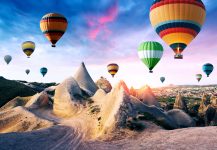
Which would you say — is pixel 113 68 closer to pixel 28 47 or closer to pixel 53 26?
pixel 28 47

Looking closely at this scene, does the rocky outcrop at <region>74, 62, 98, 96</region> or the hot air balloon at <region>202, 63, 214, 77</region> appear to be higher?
the hot air balloon at <region>202, 63, 214, 77</region>

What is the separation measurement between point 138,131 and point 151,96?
132 feet

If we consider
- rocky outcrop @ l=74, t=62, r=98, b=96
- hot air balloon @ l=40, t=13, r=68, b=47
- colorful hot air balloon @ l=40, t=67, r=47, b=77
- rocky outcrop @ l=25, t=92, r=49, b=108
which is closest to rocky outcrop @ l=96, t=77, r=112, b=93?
rocky outcrop @ l=74, t=62, r=98, b=96

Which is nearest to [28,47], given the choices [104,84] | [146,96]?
[104,84]

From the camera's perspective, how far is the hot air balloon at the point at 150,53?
67.4m

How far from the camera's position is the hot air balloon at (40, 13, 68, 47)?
7594cm

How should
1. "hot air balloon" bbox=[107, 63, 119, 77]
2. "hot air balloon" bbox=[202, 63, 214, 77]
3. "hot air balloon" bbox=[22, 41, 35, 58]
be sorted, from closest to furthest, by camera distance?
1. "hot air balloon" bbox=[22, 41, 35, 58]
2. "hot air balloon" bbox=[107, 63, 119, 77]
3. "hot air balloon" bbox=[202, 63, 214, 77]

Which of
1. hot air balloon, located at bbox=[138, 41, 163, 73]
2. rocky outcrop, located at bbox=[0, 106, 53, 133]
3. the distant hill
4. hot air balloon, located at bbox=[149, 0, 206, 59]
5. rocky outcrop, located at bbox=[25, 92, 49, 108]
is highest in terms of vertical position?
hot air balloon, located at bbox=[149, 0, 206, 59]

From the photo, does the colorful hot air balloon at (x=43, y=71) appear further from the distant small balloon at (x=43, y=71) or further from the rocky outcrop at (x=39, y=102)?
the rocky outcrop at (x=39, y=102)

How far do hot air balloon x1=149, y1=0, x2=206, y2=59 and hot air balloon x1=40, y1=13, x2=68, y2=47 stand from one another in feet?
83.8

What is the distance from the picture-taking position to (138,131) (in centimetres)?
3750

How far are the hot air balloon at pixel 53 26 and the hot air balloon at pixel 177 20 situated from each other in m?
25.5

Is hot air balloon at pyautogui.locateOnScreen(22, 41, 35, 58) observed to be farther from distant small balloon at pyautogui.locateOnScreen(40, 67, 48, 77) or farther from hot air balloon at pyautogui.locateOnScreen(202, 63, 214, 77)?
hot air balloon at pyautogui.locateOnScreen(202, 63, 214, 77)

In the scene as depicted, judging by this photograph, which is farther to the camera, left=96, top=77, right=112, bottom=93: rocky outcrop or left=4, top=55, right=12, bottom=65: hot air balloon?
left=4, top=55, right=12, bottom=65: hot air balloon
